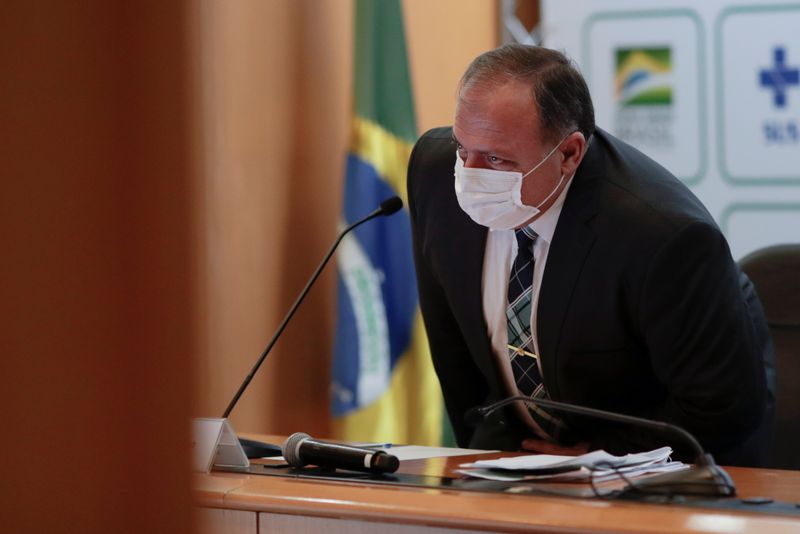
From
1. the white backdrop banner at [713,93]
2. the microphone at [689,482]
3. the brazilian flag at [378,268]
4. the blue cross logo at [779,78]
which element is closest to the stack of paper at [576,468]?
the microphone at [689,482]

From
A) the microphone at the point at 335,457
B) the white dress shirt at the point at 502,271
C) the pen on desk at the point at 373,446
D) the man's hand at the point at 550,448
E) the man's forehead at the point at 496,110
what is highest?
the man's forehead at the point at 496,110

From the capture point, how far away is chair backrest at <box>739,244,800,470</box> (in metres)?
2.32

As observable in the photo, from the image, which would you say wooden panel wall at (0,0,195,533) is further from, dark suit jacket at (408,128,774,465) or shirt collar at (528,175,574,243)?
shirt collar at (528,175,574,243)

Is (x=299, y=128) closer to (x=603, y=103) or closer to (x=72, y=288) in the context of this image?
(x=603, y=103)

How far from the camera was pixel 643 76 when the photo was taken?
4.64 metres

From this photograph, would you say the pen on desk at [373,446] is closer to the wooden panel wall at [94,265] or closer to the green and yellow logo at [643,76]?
the wooden panel wall at [94,265]

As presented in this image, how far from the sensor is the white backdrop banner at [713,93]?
446cm

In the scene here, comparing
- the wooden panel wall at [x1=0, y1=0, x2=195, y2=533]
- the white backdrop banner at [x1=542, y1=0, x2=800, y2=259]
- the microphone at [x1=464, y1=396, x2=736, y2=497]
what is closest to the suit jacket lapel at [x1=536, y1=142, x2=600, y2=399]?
the microphone at [x1=464, y1=396, x2=736, y2=497]

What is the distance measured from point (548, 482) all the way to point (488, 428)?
75 cm

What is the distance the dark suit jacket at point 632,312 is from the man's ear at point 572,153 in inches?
0.9

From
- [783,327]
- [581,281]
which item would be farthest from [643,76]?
[581,281]

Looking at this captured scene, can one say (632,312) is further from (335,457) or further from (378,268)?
(378,268)

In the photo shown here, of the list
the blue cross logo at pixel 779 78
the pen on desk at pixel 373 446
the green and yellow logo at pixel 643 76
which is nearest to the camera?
the pen on desk at pixel 373 446

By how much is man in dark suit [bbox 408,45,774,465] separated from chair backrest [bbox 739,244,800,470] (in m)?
0.21
